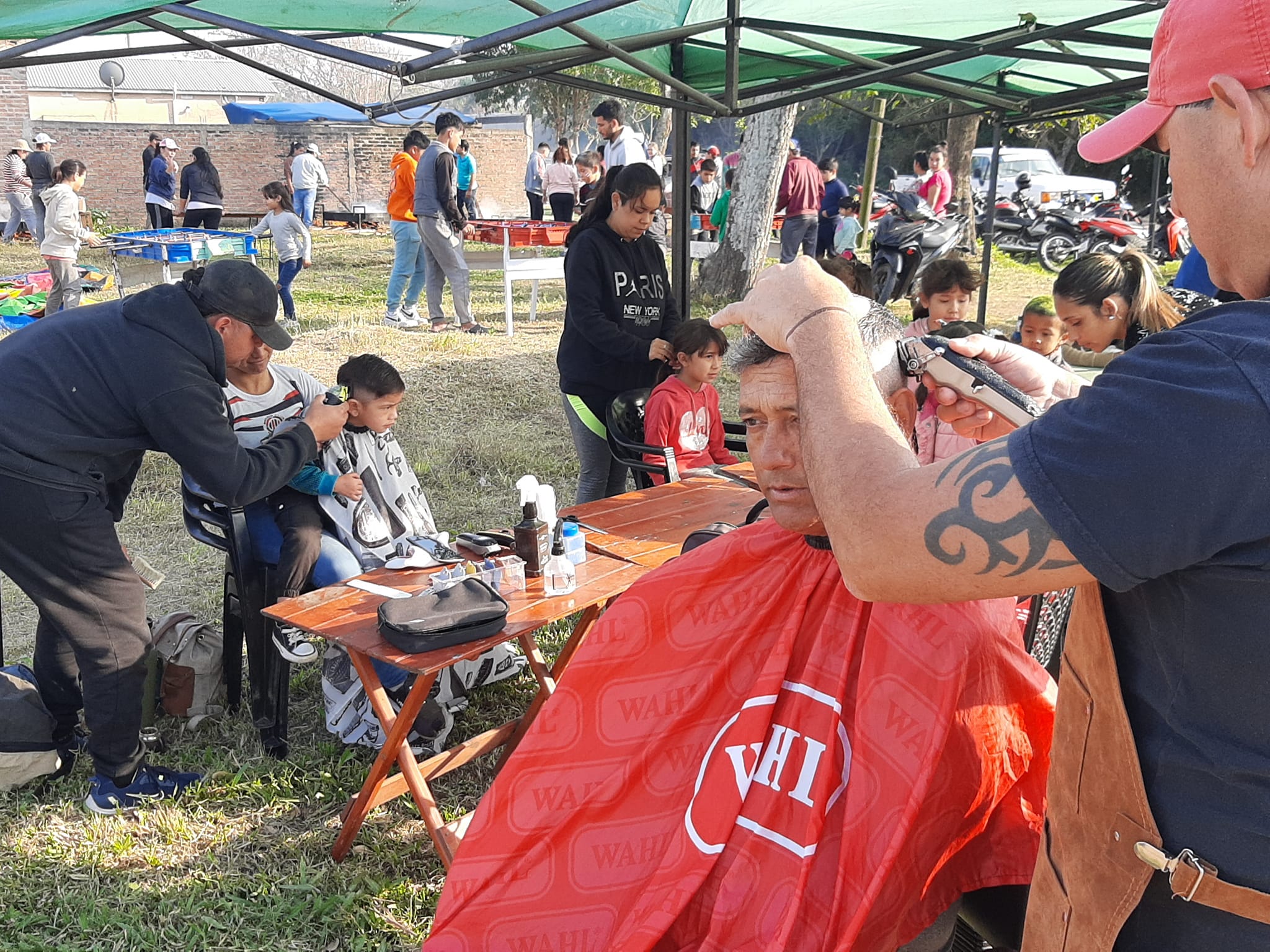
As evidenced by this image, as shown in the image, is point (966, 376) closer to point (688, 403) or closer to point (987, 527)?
→ point (987, 527)

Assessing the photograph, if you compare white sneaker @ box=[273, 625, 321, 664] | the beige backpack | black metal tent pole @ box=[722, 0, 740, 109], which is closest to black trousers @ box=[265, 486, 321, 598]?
white sneaker @ box=[273, 625, 321, 664]

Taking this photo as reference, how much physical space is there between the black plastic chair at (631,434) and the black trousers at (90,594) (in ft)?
7.17

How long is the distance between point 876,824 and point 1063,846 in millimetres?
461

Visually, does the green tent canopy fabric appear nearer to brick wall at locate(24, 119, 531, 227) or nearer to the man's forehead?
the man's forehead

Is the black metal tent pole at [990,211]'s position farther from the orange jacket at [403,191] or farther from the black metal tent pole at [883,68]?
the orange jacket at [403,191]

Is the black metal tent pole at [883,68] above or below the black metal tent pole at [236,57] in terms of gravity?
above

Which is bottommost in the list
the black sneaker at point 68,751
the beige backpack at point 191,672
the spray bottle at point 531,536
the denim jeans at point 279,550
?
the black sneaker at point 68,751

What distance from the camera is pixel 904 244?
12.8 meters

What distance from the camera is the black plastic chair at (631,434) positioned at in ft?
15.3

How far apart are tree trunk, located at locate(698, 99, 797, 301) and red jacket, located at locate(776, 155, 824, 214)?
287mm

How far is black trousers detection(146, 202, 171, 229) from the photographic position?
52.9ft

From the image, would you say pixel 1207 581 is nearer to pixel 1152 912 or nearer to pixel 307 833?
pixel 1152 912

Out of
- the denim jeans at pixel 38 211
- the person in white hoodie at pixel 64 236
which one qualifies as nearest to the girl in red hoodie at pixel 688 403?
the person in white hoodie at pixel 64 236

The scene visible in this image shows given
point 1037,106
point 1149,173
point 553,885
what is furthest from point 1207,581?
point 1149,173
